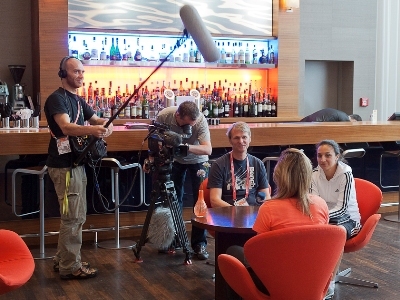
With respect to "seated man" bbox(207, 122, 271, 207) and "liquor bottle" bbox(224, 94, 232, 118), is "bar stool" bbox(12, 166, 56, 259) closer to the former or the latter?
"seated man" bbox(207, 122, 271, 207)

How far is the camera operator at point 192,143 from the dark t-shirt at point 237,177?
45cm

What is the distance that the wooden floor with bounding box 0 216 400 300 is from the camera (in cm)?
443

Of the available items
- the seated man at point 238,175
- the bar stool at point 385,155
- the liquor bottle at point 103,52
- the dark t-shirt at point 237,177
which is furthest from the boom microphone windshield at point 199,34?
the liquor bottle at point 103,52

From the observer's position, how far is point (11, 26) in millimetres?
7832

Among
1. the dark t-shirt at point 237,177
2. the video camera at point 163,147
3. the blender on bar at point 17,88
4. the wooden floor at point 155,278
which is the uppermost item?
the blender on bar at point 17,88

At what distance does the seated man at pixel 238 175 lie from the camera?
462 cm

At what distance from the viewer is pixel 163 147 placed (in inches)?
193

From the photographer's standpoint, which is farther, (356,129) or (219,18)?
(219,18)

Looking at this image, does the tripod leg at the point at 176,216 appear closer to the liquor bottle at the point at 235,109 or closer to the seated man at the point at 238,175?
the seated man at the point at 238,175

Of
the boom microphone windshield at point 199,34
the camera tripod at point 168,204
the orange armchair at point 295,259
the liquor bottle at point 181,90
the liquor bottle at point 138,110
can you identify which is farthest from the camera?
the liquor bottle at point 181,90

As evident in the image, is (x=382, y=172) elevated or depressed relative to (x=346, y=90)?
depressed

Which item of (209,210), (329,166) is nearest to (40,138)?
(209,210)

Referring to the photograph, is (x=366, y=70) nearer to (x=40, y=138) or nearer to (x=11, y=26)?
(x=11, y=26)

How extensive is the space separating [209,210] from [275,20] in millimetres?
5238
